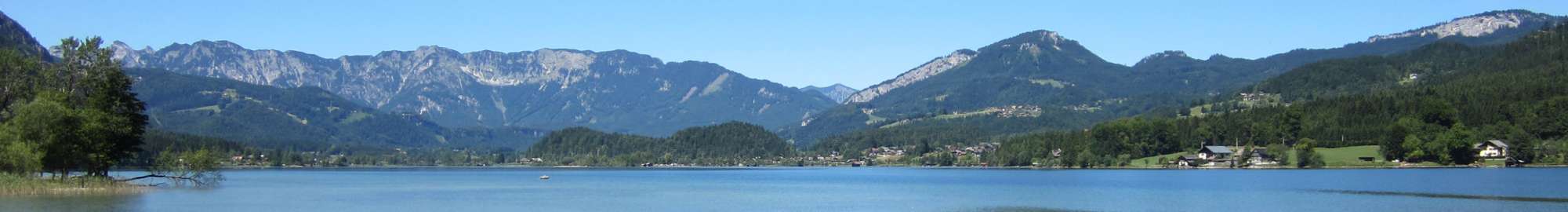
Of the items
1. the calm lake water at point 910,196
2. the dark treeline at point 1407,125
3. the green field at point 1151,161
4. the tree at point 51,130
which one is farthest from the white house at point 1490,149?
the tree at point 51,130

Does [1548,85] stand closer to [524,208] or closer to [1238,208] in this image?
[1238,208]

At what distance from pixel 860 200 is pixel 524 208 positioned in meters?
18.9

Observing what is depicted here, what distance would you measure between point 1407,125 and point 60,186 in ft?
418

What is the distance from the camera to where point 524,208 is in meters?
72.3

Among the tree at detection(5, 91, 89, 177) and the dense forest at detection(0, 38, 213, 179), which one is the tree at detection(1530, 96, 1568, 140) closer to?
the dense forest at detection(0, 38, 213, 179)

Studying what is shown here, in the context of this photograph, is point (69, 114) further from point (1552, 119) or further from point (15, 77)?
point (1552, 119)

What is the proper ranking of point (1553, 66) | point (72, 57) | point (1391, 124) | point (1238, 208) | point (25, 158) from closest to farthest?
point (1238, 208) < point (25, 158) < point (72, 57) < point (1391, 124) < point (1553, 66)

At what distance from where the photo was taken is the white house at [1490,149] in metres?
142

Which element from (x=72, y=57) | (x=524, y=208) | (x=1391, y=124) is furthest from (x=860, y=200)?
(x=1391, y=124)

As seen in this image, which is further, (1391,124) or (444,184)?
(1391,124)

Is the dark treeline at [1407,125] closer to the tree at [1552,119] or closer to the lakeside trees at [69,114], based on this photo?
the tree at [1552,119]

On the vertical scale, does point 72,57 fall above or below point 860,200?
above

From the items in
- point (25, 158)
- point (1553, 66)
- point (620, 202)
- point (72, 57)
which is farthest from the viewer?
point (1553, 66)

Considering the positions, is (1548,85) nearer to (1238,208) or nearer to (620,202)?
(1238,208)
